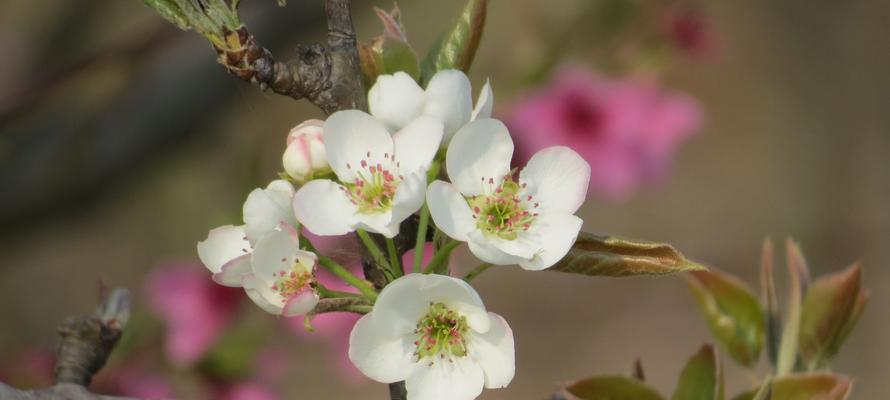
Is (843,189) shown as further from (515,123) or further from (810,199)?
(515,123)

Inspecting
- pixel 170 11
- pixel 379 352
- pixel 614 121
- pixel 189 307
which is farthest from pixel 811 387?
pixel 614 121

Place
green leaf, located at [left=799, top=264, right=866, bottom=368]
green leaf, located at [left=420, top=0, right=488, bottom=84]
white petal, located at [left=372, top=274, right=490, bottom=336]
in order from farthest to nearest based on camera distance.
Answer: green leaf, located at [left=799, top=264, right=866, bottom=368] < green leaf, located at [left=420, top=0, right=488, bottom=84] < white petal, located at [left=372, top=274, right=490, bottom=336]

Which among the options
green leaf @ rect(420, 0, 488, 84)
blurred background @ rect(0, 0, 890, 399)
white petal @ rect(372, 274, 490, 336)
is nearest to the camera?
white petal @ rect(372, 274, 490, 336)

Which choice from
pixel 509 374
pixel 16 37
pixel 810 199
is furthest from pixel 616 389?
pixel 810 199

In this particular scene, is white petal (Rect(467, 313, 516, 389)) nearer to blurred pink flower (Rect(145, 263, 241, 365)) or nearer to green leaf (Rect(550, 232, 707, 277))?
green leaf (Rect(550, 232, 707, 277))

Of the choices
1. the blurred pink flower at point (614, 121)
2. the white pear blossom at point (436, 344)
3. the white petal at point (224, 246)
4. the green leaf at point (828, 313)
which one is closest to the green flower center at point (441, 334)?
the white pear blossom at point (436, 344)

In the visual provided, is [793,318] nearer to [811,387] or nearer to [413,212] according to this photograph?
[811,387]

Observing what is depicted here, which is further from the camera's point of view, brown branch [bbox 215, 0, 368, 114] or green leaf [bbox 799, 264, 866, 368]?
green leaf [bbox 799, 264, 866, 368]

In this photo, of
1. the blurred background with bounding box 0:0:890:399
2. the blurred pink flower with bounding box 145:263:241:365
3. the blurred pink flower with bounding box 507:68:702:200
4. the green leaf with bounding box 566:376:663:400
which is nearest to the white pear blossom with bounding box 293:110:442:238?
the green leaf with bounding box 566:376:663:400
